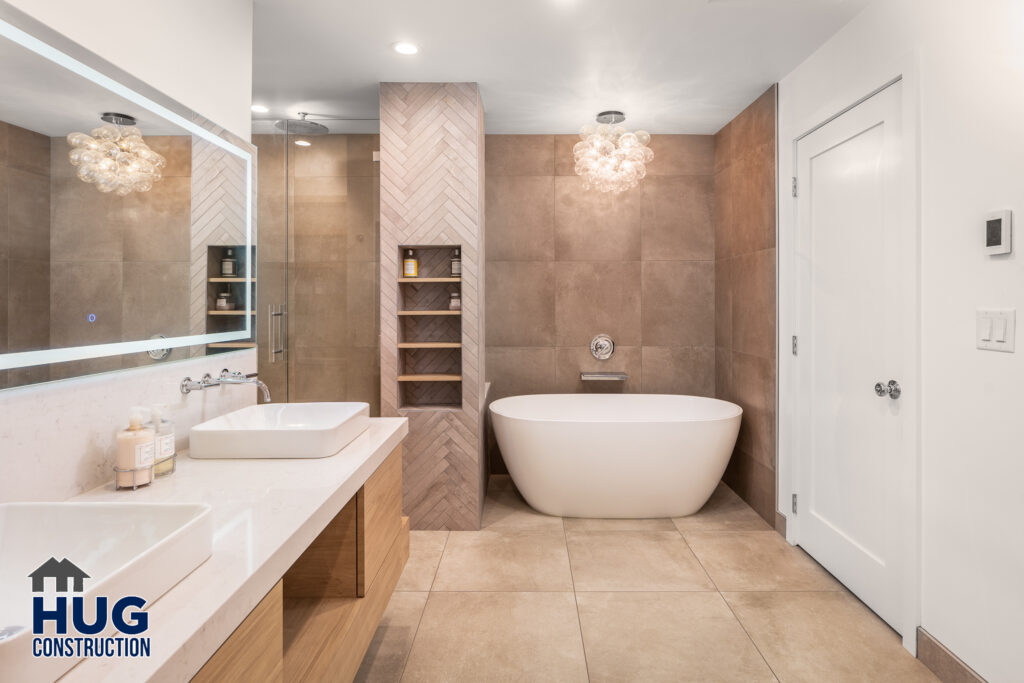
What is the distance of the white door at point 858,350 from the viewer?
217 centimetres

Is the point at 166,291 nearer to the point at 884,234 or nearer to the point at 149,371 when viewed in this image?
the point at 149,371

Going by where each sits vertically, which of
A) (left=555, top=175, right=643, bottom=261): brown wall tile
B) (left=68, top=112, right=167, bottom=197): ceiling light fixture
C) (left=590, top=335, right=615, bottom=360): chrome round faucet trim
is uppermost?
(left=555, top=175, right=643, bottom=261): brown wall tile

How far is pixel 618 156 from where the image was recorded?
139 inches

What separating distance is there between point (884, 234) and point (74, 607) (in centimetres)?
267

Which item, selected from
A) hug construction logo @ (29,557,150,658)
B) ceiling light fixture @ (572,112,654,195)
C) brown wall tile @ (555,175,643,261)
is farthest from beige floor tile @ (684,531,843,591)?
hug construction logo @ (29,557,150,658)

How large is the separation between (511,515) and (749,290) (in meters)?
2.04

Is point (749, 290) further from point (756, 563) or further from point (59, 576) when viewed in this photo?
point (59, 576)

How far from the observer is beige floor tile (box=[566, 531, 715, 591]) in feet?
8.59

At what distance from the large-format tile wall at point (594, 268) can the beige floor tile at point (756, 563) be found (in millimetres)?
1328

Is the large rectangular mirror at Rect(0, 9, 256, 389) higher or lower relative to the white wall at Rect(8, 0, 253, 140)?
lower

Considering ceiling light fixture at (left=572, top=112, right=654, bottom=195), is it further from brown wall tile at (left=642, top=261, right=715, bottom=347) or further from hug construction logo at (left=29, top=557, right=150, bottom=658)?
hug construction logo at (left=29, top=557, right=150, bottom=658)

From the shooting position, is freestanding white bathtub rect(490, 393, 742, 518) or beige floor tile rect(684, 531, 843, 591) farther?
freestanding white bathtub rect(490, 393, 742, 518)

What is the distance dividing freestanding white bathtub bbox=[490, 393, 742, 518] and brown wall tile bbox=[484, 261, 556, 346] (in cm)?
95

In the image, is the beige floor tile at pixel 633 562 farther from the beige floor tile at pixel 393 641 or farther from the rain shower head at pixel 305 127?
the rain shower head at pixel 305 127
